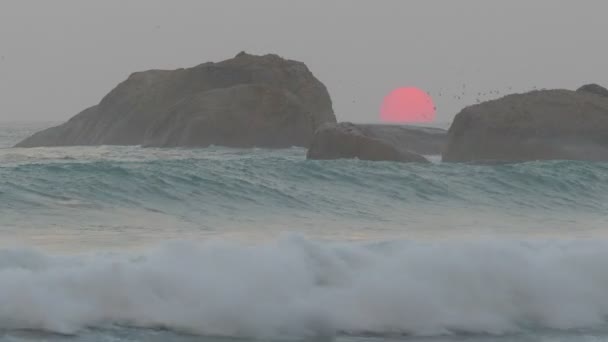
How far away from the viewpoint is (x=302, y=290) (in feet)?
38.1

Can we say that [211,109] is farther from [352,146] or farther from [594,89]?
[352,146]

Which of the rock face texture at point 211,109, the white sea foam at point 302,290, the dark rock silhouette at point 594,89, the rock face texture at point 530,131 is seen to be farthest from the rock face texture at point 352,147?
the white sea foam at point 302,290

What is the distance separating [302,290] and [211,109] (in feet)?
169

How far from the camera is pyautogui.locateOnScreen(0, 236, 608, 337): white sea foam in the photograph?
35.7 feet

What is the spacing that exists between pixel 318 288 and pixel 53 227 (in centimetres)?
634

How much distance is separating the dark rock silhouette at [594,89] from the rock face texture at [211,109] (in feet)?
66.7

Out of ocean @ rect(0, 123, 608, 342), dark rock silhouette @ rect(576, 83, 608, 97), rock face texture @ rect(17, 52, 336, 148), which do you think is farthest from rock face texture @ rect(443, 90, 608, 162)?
ocean @ rect(0, 123, 608, 342)

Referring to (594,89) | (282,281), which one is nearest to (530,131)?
(594,89)

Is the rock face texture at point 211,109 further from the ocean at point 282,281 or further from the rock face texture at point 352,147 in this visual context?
the ocean at point 282,281

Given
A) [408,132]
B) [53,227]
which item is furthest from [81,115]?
[53,227]

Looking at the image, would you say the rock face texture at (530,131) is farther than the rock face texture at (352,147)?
Yes

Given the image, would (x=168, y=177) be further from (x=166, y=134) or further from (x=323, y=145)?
(x=166, y=134)

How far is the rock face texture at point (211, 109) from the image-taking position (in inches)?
2400

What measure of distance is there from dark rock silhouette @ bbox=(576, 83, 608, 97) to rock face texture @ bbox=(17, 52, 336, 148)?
2032cm
